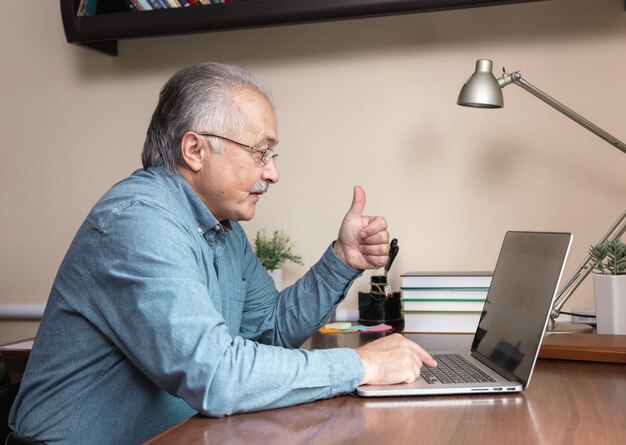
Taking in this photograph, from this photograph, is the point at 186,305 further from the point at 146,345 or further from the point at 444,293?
the point at 444,293

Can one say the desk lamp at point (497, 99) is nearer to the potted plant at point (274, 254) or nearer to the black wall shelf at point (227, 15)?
the black wall shelf at point (227, 15)

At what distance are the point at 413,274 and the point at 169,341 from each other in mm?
948

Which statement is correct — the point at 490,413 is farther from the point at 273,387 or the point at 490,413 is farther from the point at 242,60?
the point at 242,60

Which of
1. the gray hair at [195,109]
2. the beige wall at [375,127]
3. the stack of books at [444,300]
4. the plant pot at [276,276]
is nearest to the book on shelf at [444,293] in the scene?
the stack of books at [444,300]

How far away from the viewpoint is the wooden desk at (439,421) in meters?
0.92

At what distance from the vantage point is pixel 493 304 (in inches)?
56.6

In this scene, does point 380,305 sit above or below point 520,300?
below

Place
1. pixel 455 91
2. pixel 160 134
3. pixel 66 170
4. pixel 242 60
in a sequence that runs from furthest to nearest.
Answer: pixel 66 170
pixel 242 60
pixel 455 91
pixel 160 134

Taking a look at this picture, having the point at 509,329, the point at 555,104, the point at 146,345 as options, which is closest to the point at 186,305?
the point at 146,345

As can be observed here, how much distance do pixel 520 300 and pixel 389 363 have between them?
0.95 feet

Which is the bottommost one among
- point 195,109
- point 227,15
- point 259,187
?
point 259,187

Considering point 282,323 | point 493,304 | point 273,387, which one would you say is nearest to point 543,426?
point 273,387

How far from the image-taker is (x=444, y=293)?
1.83 meters

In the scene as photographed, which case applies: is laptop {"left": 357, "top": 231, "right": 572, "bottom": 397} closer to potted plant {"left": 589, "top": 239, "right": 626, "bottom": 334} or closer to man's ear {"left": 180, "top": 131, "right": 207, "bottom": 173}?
potted plant {"left": 589, "top": 239, "right": 626, "bottom": 334}
